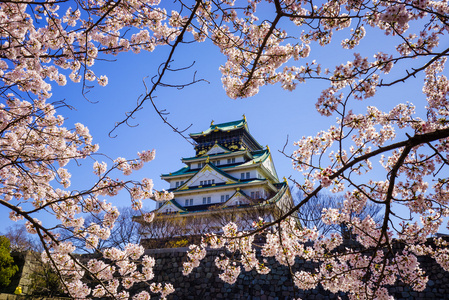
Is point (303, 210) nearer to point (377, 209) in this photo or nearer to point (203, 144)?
point (377, 209)

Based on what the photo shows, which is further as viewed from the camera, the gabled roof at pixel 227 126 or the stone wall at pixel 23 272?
the gabled roof at pixel 227 126

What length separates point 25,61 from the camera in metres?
3.79

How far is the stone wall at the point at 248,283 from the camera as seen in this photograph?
23.7 feet

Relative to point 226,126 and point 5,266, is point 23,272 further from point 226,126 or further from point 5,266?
point 226,126

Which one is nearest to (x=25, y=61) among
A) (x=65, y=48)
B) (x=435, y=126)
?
(x=65, y=48)

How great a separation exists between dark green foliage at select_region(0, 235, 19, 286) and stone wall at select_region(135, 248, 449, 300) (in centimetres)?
355

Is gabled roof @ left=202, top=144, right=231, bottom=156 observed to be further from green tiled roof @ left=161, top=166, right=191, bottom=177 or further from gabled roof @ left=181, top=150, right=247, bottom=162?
green tiled roof @ left=161, top=166, right=191, bottom=177

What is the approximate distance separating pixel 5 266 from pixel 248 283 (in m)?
6.83

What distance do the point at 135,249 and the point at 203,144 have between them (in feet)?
84.5

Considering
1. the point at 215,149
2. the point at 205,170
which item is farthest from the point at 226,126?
the point at 205,170

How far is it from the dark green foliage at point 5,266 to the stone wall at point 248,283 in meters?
3.55

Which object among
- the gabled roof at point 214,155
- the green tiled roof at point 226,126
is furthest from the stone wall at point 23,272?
the green tiled roof at point 226,126

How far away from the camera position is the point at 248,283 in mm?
8750

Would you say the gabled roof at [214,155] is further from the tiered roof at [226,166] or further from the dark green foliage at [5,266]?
the dark green foliage at [5,266]
